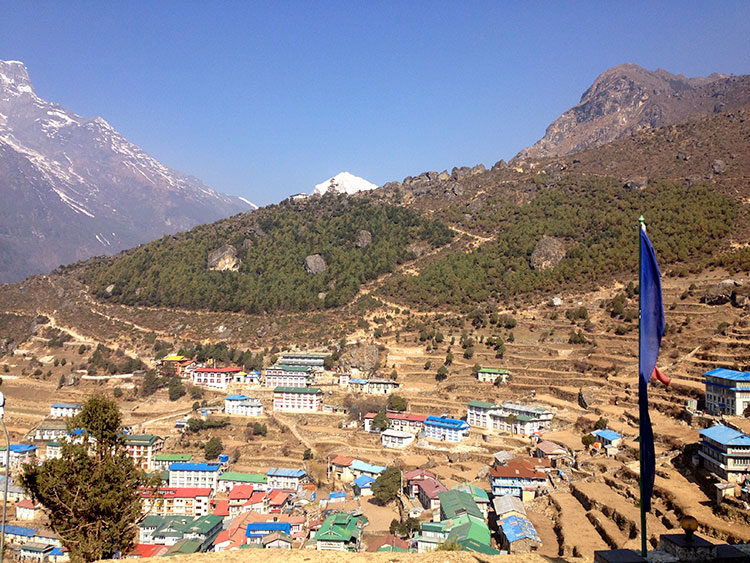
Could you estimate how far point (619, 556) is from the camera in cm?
626

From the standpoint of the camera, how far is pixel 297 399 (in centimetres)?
4084

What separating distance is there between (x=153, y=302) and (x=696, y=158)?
233 feet

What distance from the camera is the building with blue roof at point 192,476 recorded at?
31.4m

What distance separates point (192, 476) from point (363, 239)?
45999mm

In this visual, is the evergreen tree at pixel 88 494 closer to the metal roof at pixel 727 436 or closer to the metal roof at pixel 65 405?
the metal roof at pixel 727 436

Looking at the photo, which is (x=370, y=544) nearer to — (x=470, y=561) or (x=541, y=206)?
(x=470, y=561)

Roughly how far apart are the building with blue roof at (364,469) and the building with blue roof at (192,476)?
8.22 meters

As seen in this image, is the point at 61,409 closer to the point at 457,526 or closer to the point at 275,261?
the point at 275,261

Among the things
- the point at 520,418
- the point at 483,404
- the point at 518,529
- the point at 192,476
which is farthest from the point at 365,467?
the point at 518,529

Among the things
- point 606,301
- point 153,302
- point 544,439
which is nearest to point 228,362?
point 153,302

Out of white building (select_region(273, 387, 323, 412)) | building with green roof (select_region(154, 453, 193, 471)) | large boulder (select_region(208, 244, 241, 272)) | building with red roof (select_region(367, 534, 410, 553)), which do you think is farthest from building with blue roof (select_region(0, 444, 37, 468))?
large boulder (select_region(208, 244, 241, 272))

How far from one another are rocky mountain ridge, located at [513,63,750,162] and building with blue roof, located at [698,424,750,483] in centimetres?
10760

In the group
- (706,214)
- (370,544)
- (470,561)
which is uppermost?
Result: (706,214)

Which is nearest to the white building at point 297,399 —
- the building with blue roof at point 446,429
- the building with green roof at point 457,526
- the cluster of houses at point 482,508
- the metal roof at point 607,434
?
the building with blue roof at point 446,429
